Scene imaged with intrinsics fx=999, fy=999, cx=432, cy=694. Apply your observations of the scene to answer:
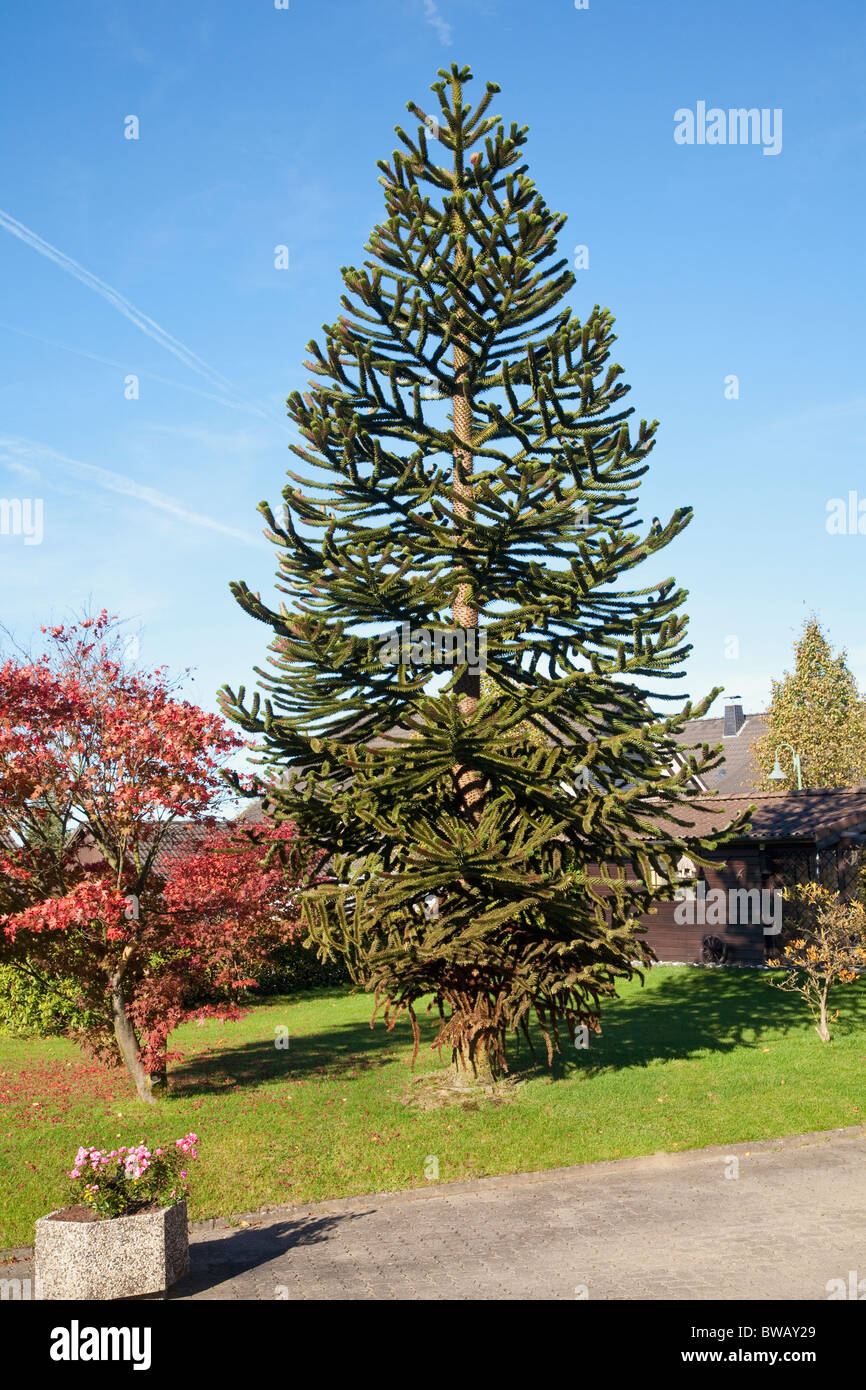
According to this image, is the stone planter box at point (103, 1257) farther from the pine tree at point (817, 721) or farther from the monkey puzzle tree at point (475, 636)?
the pine tree at point (817, 721)

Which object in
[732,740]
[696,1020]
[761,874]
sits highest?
[732,740]

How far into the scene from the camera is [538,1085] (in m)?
14.5

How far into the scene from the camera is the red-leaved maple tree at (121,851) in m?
13.5

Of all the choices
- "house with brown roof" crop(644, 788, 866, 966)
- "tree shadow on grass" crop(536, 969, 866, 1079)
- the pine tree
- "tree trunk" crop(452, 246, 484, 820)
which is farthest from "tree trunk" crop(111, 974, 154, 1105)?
the pine tree

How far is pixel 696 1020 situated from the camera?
1917 cm

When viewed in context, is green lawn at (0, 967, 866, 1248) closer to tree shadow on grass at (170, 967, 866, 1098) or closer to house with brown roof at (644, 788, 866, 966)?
tree shadow on grass at (170, 967, 866, 1098)

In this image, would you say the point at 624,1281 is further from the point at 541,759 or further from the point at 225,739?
the point at 225,739

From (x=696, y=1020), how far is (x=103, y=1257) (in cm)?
1385

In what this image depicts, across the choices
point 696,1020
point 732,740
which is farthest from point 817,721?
point 696,1020

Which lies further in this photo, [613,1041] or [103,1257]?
[613,1041]

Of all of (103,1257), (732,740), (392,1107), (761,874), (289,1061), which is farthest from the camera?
(732,740)

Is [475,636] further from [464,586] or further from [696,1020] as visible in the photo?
[696,1020]
